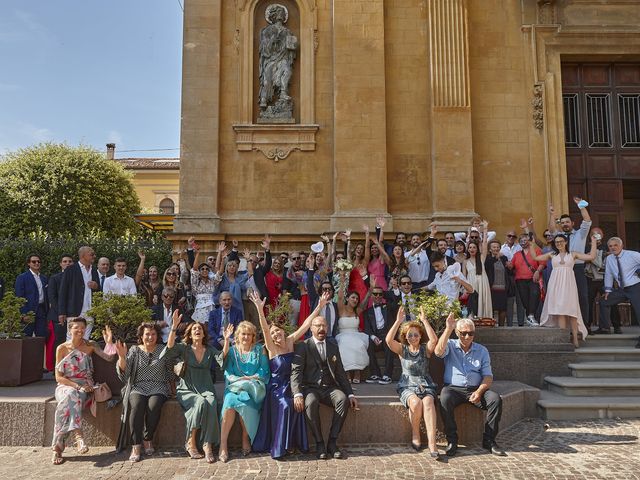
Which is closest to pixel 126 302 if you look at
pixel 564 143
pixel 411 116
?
pixel 411 116

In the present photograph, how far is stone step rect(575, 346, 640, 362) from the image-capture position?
9547 millimetres

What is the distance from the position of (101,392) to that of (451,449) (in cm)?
457

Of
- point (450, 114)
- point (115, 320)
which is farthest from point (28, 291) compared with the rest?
point (450, 114)

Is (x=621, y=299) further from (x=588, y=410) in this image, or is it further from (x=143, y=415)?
(x=143, y=415)

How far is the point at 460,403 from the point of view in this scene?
712cm

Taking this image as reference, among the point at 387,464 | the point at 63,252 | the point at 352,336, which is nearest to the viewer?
the point at 387,464

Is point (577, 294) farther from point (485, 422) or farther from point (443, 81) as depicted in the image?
point (443, 81)

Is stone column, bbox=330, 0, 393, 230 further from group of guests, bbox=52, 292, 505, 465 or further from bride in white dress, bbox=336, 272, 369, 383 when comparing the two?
group of guests, bbox=52, 292, 505, 465

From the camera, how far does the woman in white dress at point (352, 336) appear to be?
29.2 ft

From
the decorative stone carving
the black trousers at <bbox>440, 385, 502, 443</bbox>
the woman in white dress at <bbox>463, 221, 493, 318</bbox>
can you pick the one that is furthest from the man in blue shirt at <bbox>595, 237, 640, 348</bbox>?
the decorative stone carving

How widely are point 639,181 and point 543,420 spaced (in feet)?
32.9

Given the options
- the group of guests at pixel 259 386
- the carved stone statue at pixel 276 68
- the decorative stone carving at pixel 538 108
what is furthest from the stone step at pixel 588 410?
the carved stone statue at pixel 276 68

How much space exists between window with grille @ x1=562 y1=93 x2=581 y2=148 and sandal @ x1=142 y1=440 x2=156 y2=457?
13.3 metres

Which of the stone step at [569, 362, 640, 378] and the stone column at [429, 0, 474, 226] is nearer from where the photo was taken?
the stone step at [569, 362, 640, 378]
